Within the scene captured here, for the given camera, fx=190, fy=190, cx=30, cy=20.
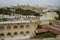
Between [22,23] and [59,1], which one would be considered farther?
[59,1]

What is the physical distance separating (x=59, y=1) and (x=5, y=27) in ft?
33.4

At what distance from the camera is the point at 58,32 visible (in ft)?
19.6

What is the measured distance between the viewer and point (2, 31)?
5.80 m

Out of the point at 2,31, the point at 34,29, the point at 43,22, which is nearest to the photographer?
the point at 2,31

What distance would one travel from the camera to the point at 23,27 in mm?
6125

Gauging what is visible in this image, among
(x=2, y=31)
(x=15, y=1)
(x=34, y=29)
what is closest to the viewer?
(x=2, y=31)

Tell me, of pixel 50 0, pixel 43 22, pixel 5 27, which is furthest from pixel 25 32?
pixel 50 0

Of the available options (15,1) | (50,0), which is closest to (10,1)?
(15,1)

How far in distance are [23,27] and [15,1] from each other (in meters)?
10.6

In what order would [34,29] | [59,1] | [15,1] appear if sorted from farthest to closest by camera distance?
[15,1] < [59,1] < [34,29]

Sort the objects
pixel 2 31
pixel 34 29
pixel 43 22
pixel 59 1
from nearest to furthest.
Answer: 1. pixel 2 31
2. pixel 34 29
3. pixel 43 22
4. pixel 59 1

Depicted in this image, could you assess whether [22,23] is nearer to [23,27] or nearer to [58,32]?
[23,27]

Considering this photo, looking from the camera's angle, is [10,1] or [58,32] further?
[10,1]

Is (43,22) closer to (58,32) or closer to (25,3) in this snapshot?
(58,32)
